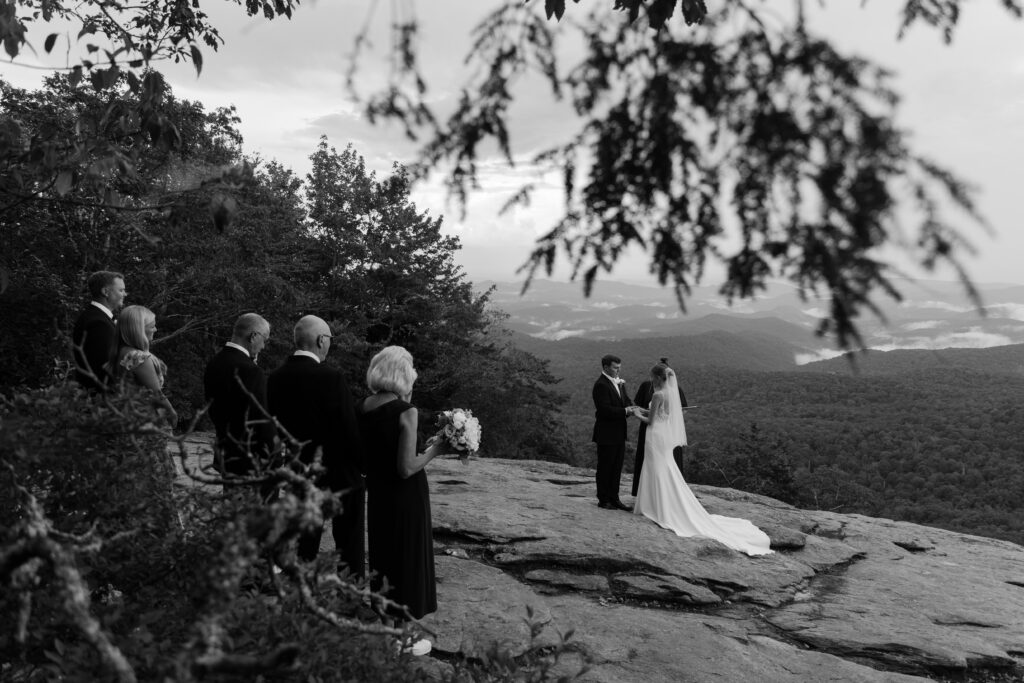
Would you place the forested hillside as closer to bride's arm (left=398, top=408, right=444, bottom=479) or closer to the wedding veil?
the wedding veil

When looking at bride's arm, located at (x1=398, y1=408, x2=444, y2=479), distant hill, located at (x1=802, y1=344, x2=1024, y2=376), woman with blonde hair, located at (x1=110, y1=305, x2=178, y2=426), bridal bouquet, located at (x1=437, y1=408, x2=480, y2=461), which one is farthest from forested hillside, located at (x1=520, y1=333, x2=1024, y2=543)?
woman with blonde hair, located at (x1=110, y1=305, x2=178, y2=426)

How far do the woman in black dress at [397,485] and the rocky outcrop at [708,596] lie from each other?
711 millimetres

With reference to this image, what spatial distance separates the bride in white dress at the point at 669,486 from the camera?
9586 mm

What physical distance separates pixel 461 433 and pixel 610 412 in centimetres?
483

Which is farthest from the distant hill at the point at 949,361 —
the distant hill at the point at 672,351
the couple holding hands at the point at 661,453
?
the couple holding hands at the point at 661,453

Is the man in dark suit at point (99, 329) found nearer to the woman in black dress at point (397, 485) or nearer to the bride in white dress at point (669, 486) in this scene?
the woman in black dress at point (397, 485)

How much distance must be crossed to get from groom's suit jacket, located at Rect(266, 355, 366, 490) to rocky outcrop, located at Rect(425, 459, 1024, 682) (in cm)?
157

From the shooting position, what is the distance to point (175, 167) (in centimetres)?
2203

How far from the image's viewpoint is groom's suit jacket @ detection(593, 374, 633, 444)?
9805 mm

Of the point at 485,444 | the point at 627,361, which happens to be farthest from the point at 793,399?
the point at 627,361

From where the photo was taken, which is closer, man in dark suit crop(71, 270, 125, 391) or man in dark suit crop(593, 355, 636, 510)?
man in dark suit crop(71, 270, 125, 391)

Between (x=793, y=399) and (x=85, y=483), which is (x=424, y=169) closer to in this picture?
(x=85, y=483)

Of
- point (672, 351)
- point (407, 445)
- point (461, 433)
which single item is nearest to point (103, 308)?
point (407, 445)

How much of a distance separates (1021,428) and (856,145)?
38332 mm
